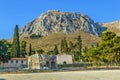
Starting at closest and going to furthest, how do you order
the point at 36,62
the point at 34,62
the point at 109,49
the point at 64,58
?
the point at 109,49
the point at 36,62
the point at 34,62
the point at 64,58

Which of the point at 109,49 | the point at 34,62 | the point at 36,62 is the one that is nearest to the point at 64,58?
the point at 34,62

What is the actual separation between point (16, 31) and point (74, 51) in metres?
44.8

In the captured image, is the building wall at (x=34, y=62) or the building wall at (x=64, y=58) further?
the building wall at (x=64, y=58)

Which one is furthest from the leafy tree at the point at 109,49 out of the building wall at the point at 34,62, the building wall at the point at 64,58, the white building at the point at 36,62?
the building wall at the point at 64,58

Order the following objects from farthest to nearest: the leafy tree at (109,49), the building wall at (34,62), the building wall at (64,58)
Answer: the building wall at (64,58), the building wall at (34,62), the leafy tree at (109,49)

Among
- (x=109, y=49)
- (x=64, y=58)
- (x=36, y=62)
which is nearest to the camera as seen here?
(x=109, y=49)

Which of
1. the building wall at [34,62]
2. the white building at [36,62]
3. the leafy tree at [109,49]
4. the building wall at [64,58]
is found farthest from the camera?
the building wall at [64,58]

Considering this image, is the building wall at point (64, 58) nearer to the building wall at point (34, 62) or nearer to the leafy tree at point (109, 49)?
the building wall at point (34, 62)

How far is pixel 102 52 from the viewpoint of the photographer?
108m

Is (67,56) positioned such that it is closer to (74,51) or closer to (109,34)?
(74,51)

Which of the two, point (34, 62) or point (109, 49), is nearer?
point (109, 49)

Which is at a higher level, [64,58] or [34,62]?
[64,58]

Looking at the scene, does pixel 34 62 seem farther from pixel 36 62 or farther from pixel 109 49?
pixel 109 49

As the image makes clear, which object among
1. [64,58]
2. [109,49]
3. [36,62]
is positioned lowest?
[36,62]
